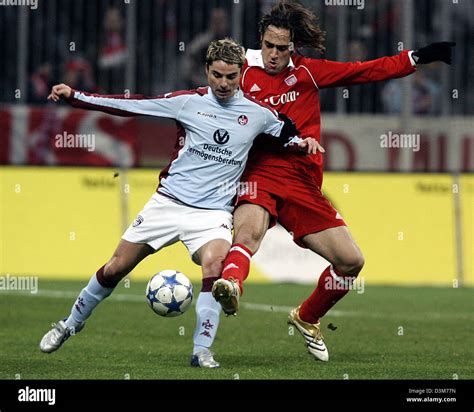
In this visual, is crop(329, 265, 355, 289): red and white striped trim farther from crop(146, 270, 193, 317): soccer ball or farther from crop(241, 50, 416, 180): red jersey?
crop(146, 270, 193, 317): soccer ball

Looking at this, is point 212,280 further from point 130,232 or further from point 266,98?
point 266,98

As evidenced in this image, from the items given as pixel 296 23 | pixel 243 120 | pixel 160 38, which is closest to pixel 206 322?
pixel 243 120

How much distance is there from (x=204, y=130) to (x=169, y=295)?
1177 millimetres

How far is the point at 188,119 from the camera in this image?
882cm

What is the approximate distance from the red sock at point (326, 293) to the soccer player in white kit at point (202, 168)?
1027 mm

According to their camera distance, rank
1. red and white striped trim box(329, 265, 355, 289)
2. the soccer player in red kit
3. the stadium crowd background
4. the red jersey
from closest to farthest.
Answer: the soccer player in red kit < the red jersey < red and white striped trim box(329, 265, 355, 289) < the stadium crowd background

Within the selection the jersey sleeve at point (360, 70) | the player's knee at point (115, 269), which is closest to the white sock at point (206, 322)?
the player's knee at point (115, 269)

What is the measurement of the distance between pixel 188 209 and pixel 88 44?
10.1 meters

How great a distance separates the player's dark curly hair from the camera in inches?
360

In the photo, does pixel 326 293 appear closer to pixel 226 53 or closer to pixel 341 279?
pixel 341 279

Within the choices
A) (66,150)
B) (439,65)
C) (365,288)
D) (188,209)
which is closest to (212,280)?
(188,209)

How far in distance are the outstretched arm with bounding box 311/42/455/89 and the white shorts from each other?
1.33 metres

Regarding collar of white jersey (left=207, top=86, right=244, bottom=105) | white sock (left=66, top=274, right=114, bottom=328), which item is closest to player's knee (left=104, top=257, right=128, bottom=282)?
white sock (left=66, top=274, right=114, bottom=328)

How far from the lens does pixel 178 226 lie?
8797 millimetres
